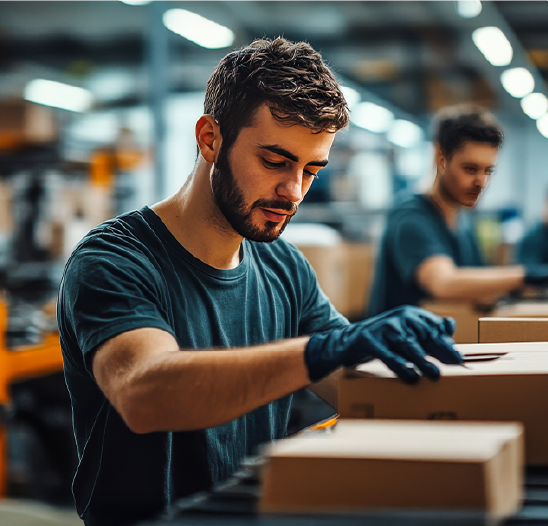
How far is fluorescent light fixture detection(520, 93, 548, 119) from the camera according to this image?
29.4 ft

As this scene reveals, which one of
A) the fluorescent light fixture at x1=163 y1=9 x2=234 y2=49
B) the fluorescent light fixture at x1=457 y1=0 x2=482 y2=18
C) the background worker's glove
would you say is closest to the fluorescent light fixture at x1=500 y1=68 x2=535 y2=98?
the fluorescent light fixture at x1=457 y1=0 x2=482 y2=18

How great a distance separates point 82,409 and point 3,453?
2.08 m

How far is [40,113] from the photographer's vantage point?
4.17m

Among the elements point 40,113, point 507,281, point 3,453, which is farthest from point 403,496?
point 40,113

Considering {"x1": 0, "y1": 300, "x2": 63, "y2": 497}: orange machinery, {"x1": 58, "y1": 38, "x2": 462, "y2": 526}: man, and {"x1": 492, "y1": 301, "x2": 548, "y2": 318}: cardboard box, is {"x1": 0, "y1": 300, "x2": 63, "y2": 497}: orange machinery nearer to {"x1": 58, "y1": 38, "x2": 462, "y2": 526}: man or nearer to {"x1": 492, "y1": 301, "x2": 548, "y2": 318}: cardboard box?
{"x1": 58, "y1": 38, "x2": 462, "y2": 526}: man

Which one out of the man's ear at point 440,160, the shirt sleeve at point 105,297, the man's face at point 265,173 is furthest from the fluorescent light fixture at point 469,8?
the shirt sleeve at point 105,297

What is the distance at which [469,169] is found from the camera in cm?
138

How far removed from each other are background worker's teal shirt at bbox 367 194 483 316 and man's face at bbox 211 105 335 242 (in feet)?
3.85

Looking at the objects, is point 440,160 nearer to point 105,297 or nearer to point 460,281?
point 105,297

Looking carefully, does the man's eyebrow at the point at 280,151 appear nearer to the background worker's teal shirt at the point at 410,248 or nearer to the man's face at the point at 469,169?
the man's face at the point at 469,169

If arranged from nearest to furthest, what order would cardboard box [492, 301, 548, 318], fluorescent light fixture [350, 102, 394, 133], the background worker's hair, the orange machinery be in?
the background worker's hair → cardboard box [492, 301, 548, 318] → the orange machinery → fluorescent light fixture [350, 102, 394, 133]

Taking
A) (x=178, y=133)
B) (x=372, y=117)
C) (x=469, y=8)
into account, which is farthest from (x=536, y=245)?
(x=178, y=133)

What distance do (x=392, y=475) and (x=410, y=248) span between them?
179 centimetres

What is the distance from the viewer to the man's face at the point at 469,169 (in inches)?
54.2
